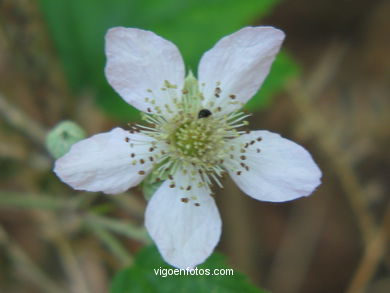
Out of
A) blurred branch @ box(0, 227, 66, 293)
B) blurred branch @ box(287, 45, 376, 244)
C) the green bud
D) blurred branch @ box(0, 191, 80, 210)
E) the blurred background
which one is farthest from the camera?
blurred branch @ box(287, 45, 376, 244)

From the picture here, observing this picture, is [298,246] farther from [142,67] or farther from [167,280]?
[142,67]

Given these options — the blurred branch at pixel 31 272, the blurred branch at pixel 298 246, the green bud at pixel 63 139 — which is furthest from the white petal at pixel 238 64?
the blurred branch at pixel 298 246

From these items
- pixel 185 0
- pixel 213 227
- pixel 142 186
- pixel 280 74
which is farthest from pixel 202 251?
pixel 185 0

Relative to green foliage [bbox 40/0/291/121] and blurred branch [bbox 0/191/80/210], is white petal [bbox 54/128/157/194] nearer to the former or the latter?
blurred branch [bbox 0/191/80/210]

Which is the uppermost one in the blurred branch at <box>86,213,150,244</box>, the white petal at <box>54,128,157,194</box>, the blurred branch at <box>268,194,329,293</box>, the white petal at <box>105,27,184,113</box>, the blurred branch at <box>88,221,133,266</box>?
the white petal at <box>105,27,184,113</box>

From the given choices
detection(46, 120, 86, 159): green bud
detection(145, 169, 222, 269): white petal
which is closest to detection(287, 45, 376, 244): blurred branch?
detection(145, 169, 222, 269): white petal

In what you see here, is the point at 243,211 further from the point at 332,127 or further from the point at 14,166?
the point at 14,166

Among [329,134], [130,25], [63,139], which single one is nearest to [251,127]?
[329,134]
